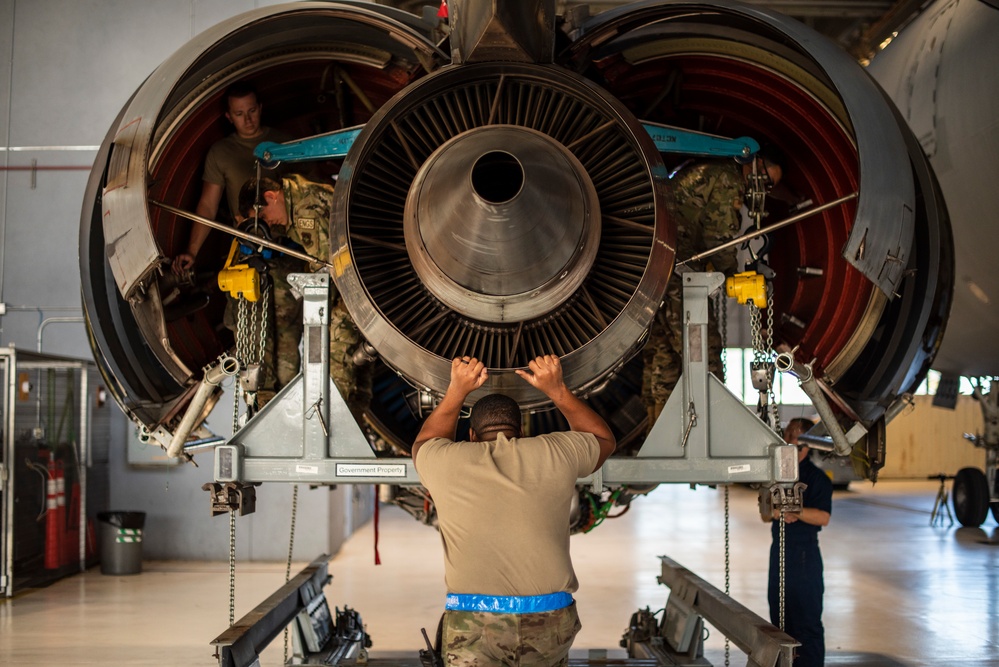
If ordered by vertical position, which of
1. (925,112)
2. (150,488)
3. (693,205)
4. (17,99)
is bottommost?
(150,488)

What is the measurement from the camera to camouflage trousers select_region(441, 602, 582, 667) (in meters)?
2.37

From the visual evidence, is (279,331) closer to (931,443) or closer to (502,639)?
(502,639)

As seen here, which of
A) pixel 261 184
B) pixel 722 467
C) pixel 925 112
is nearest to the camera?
pixel 722 467

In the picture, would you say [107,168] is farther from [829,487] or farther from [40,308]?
[40,308]

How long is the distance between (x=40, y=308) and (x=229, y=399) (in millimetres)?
2113

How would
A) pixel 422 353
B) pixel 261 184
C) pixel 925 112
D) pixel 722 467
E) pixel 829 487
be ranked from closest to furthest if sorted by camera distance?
pixel 422 353 < pixel 722 467 < pixel 261 184 < pixel 829 487 < pixel 925 112

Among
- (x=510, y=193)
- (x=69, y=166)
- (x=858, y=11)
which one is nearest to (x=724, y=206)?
(x=510, y=193)

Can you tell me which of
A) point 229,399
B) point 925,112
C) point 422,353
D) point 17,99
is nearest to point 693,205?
point 422,353

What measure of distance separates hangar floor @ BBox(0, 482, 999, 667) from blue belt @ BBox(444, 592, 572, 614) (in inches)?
135

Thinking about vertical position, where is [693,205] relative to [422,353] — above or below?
above

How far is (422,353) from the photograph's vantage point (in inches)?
101

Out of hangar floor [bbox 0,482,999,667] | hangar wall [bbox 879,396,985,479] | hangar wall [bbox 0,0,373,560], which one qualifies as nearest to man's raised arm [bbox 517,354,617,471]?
hangar floor [bbox 0,482,999,667]

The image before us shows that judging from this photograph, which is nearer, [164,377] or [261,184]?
[261,184]

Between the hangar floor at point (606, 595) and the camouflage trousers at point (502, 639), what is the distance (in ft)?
11.1
